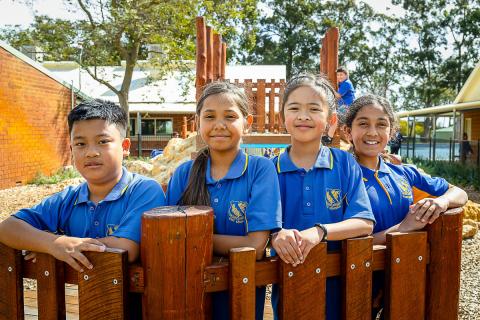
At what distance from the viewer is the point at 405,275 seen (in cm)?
175

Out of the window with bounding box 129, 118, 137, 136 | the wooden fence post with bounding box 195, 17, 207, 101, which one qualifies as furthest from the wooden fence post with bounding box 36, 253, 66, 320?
the window with bounding box 129, 118, 137, 136

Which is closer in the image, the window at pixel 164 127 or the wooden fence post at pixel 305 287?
the wooden fence post at pixel 305 287

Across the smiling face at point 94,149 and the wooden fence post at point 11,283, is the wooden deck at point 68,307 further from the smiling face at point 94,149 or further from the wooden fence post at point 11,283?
the smiling face at point 94,149

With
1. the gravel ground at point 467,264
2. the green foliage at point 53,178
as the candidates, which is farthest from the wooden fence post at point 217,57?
the green foliage at point 53,178

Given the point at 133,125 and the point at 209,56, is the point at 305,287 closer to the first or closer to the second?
the point at 209,56

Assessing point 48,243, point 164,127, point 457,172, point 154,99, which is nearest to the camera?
point 48,243

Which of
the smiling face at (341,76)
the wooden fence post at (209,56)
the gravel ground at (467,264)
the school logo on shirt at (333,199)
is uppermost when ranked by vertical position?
A: the wooden fence post at (209,56)

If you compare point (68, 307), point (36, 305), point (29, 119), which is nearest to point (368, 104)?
point (68, 307)

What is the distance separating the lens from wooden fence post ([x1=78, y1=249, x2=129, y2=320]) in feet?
4.80

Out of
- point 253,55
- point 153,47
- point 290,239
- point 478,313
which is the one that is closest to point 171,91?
point 153,47

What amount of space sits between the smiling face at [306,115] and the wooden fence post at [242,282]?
73 centimetres

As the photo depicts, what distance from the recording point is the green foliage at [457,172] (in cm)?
1256

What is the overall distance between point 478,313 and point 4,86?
37.7ft

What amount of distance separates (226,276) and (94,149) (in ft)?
2.41
